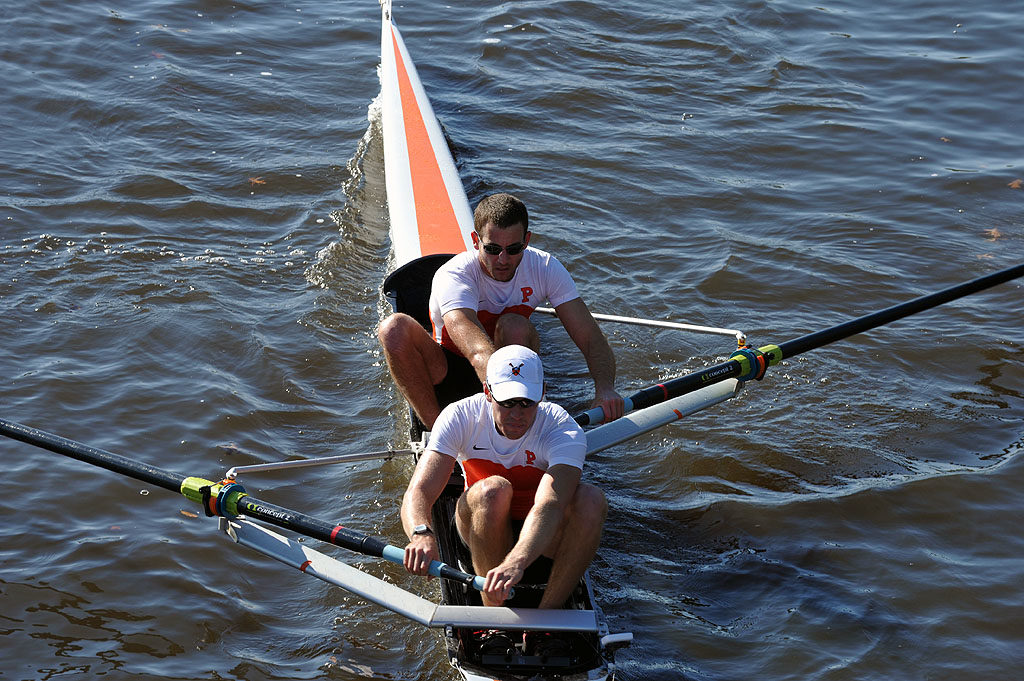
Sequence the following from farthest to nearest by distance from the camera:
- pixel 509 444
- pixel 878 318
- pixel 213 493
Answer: pixel 878 318
pixel 213 493
pixel 509 444

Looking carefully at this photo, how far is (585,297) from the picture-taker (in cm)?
786

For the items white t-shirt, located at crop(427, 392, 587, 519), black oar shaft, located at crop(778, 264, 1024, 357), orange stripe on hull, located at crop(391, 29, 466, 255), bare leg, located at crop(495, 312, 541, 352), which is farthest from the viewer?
orange stripe on hull, located at crop(391, 29, 466, 255)

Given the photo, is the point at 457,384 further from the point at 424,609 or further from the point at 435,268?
the point at 424,609

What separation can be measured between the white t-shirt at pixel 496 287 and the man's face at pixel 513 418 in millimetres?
1217

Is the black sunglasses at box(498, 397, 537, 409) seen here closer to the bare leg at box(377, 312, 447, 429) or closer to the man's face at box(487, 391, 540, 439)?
the man's face at box(487, 391, 540, 439)

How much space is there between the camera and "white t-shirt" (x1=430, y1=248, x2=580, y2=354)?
17.5 ft

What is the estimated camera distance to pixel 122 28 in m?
11.6

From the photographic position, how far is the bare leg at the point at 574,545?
4.15m

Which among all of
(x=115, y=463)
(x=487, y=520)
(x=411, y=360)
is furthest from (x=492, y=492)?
(x=115, y=463)

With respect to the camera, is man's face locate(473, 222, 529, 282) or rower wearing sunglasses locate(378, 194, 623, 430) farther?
rower wearing sunglasses locate(378, 194, 623, 430)

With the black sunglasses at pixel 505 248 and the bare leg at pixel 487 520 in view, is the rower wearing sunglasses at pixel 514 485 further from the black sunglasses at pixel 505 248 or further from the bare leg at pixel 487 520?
the black sunglasses at pixel 505 248

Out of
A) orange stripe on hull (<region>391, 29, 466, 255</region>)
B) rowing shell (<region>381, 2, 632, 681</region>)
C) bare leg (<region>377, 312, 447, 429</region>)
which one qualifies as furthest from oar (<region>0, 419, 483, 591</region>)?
orange stripe on hull (<region>391, 29, 466, 255</region>)

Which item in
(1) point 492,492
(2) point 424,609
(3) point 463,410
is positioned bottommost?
(2) point 424,609

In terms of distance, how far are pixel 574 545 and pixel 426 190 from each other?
4303mm
